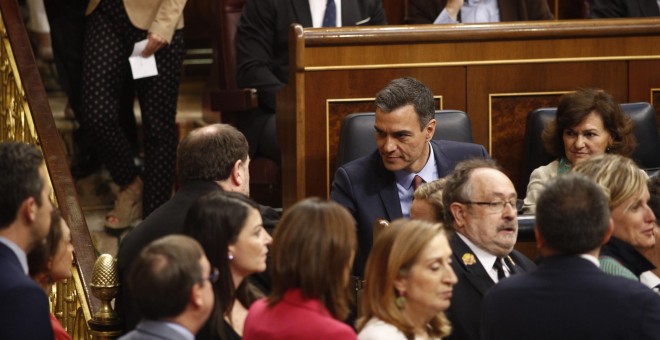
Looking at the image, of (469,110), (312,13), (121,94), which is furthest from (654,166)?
(121,94)

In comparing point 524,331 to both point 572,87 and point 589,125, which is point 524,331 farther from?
point 572,87

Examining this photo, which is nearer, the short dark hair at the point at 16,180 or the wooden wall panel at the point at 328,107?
the short dark hair at the point at 16,180

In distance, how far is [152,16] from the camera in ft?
19.0

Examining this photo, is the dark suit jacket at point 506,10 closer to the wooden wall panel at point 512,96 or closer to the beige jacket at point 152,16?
the wooden wall panel at point 512,96

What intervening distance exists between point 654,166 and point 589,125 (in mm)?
455

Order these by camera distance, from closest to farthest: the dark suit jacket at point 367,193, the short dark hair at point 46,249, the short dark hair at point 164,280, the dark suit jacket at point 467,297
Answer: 1. the short dark hair at point 164,280
2. the short dark hair at point 46,249
3. the dark suit jacket at point 467,297
4. the dark suit jacket at point 367,193

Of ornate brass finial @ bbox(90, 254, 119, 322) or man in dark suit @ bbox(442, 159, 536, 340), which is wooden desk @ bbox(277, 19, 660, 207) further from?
ornate brass finial @ bbox(90, 254, 119, 322)

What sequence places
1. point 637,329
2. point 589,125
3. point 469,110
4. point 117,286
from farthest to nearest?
point 469,110 → point 589,125 → point 117,286 → point 637,329

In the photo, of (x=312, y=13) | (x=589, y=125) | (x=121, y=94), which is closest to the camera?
(x=589, y=125)

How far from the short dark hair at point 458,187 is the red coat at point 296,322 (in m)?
0.95

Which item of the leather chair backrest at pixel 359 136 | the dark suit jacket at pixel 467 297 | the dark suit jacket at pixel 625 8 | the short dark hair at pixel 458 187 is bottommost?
the dark suit jacket at pixel 467 297

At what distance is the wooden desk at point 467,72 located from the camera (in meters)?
4.98

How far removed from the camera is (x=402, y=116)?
14.5ft

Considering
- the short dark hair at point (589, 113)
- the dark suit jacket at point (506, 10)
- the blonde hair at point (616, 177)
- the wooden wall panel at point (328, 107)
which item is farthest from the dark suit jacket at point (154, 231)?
the dark suit jacket at point (506, 10)
